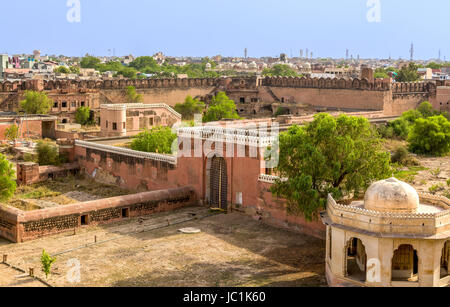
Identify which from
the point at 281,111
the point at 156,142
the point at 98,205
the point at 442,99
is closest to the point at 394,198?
the point at 98,205

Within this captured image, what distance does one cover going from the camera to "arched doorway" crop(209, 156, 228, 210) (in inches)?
867

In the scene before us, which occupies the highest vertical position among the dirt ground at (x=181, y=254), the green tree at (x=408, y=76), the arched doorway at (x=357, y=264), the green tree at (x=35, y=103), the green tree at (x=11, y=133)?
the green tree at (x=408, y=76)

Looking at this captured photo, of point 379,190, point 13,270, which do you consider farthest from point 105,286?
point 379,190

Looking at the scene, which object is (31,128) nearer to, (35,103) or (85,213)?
(35,103)

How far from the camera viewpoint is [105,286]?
14.9 metres

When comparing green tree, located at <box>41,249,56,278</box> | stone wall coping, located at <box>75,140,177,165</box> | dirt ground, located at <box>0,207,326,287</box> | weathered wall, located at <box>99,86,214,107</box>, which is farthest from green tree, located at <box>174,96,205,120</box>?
green tree, located at <box>41,249,56,278</box>

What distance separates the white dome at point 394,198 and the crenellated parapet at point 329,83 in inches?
1373

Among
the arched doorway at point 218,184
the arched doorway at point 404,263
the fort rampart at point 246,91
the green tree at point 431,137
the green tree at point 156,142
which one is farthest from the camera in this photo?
the fort rampart at point 246,91

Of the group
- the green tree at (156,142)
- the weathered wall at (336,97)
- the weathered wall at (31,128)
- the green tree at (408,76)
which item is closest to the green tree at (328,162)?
the green tree at (156,142)

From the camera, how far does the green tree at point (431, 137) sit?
34031 mm

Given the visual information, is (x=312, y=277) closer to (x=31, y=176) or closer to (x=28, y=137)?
(x=31, y=176)

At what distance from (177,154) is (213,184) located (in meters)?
2.17

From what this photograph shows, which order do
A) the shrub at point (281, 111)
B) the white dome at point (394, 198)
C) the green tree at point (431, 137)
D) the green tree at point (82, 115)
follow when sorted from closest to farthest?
the white dome at point (394, 198) → the green tree at point (431, 137) → the green tree at point (82, 115) → the shrub at point (281, 111)

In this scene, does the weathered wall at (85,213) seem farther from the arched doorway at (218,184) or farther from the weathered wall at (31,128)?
the weathered wall at (31,128)
